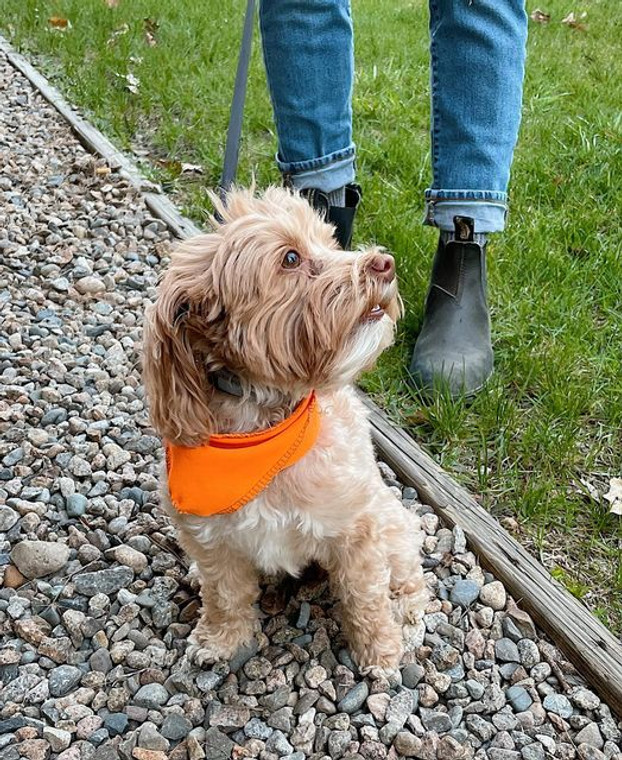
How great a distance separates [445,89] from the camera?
3127 millimetres

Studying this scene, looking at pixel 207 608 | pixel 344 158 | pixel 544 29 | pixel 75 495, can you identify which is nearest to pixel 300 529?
pixel 207 608

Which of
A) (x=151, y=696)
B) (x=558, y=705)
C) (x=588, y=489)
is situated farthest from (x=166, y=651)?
(x=588, y=489)

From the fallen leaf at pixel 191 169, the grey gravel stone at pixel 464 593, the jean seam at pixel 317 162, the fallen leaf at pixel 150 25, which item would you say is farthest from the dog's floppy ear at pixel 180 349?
the fallen leaf at pixel 150 25

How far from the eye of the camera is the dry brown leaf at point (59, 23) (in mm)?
7484

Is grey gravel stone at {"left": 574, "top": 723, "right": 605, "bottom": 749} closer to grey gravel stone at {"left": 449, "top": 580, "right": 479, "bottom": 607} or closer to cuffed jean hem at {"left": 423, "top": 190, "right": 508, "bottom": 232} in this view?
grey gravel stone at {"left": 449, "top": 580, "right": 479, "bottom": 607}

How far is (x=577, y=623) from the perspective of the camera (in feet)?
7.95

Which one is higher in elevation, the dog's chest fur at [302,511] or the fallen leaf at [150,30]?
the fallen leaf at [150,30]

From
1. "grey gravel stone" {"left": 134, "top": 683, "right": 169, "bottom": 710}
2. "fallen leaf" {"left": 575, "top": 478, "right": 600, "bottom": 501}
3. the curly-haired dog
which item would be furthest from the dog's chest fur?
"fallen leaf" {"left": 575, "top": 478, "right": 600, "bottom": 501}

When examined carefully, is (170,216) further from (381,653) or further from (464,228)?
(381,653)

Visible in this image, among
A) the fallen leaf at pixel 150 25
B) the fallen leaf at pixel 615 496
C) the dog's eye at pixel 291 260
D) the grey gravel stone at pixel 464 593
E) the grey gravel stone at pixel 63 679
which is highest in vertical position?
the dog's eye at pixel 291 260

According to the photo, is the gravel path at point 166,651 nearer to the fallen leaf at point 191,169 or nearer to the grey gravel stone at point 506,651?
the grey gravel stone at point 506,651

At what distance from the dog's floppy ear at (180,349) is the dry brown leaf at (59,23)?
646 cm

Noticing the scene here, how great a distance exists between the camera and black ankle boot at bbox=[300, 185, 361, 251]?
3.39m

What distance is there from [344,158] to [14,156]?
3101mm
